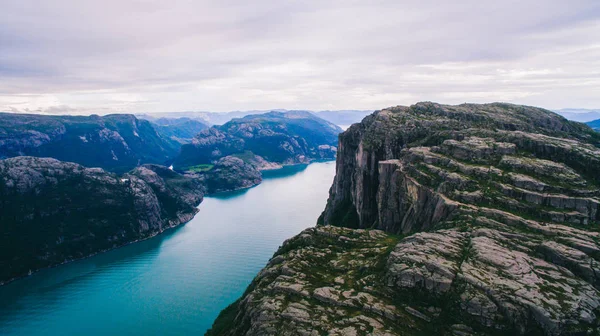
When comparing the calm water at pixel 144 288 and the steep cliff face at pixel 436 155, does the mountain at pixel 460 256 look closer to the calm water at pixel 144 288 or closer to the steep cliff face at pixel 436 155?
the steep cliff face at pixel 436 155

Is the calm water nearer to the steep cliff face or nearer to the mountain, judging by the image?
the mountain

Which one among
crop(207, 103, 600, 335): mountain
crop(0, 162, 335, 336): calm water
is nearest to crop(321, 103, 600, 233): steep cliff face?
crop(207, 103, 600, 335): mountain

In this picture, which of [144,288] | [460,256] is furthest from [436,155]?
[144,288]

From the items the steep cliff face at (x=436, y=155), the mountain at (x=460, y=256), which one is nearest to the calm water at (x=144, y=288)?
the mountain at (x=460, y=256)

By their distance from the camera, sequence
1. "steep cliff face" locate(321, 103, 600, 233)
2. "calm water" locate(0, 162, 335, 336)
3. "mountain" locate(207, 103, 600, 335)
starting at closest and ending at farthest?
1. "mountain" locate(207, 103, 600, 335)
2. "steep cliff face" locate(321, 103, 600, 233)
3. "calm water" locate(0, 162, 335, 336)

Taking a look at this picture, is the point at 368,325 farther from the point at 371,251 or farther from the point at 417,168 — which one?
the point at 417,168

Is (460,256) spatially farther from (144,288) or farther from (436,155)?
(144,288)

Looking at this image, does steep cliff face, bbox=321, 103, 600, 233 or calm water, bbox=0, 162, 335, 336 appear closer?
steep cliff face, bbox=321, 103, 600, 233
